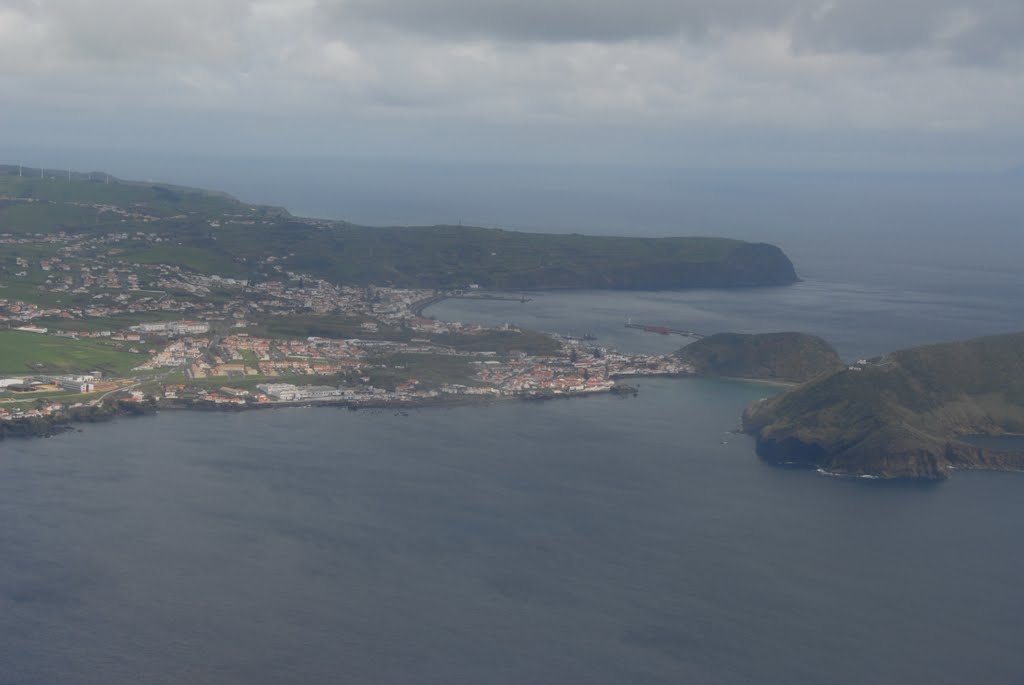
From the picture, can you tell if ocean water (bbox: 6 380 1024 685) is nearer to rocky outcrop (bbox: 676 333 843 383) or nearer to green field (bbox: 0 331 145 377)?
green field (bbox: 0 331 145 377)

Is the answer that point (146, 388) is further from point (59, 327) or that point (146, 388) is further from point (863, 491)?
point (863, 491)

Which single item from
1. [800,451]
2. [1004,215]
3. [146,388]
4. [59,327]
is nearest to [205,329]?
[59,327]

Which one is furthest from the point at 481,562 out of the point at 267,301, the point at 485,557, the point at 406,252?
the point at 406,252

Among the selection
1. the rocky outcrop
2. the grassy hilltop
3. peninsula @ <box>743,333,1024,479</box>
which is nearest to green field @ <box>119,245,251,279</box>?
the grassy hilltop

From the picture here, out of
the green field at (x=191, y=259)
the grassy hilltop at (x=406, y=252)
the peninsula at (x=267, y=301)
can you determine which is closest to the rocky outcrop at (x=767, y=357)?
the peninsula at (x=267, y=301)

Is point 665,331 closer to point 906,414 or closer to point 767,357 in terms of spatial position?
point 767,357

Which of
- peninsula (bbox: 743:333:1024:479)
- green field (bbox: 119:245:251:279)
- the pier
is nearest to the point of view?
peninsula (bbox: 743:333:1024:479)
